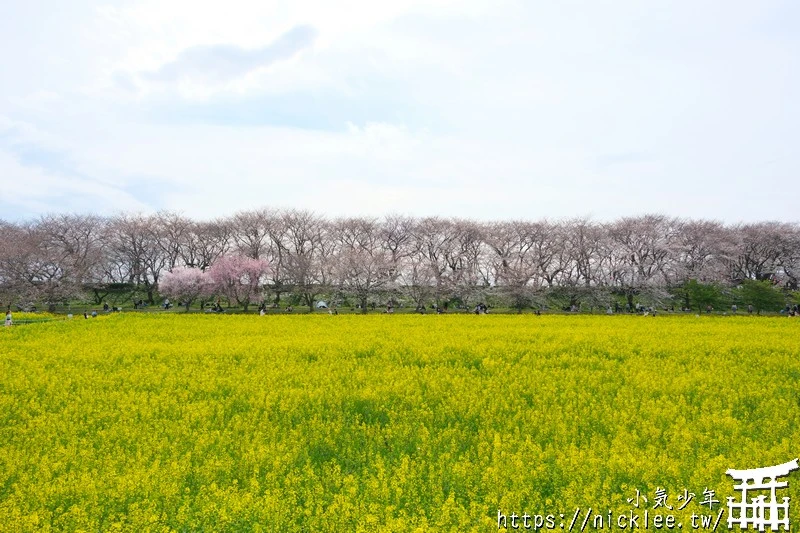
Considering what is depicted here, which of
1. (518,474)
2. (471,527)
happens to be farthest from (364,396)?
(471,527)

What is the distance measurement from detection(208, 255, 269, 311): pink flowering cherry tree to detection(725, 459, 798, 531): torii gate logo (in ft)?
180

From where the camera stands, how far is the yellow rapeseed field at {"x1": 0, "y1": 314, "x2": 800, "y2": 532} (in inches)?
204

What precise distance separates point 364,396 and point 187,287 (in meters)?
53.9

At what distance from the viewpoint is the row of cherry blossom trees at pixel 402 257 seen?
59.0m

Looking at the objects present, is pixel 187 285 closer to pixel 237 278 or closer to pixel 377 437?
pixel 237 278

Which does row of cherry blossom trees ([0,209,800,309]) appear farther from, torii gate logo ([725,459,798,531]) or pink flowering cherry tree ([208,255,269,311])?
torii gate logo ([725,459,798,531])

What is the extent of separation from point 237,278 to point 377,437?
5464 cm

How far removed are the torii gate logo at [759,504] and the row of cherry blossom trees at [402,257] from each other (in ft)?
169

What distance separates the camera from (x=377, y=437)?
7.50 meters

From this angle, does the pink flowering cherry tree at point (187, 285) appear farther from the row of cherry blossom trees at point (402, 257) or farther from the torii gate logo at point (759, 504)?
the torii gate logo at point (759, 504)

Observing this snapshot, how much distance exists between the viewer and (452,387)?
1058cm

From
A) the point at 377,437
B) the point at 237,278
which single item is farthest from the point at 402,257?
the point at 377,437

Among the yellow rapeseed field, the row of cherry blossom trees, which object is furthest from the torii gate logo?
the row of cherry blossom trees

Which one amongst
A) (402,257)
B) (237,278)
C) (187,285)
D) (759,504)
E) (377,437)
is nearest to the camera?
(759,504)
